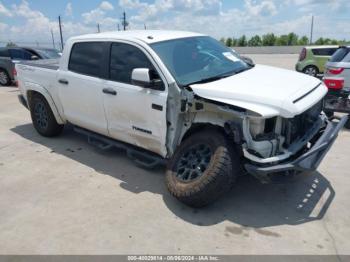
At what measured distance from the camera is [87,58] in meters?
4.82

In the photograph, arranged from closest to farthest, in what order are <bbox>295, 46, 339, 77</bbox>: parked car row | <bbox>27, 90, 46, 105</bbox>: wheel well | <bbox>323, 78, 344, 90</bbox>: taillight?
<bbox>27, 90, 46, 105</bbox>: wheel well, <bbox>323, 78, 344, 90</bbox>: taillight, <bbox>295, 46, 339, 77</bbox>: parked car row

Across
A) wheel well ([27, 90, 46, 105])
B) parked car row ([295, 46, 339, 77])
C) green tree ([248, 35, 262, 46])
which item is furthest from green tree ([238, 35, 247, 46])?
wheel well ([27, 90, 46, 105])

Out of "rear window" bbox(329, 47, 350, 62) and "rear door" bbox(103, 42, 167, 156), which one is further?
"rear window" bbox(329, 47, 350, 62)

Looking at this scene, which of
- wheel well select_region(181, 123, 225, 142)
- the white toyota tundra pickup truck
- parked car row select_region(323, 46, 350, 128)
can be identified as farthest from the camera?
parked car row select_region(323, 46, 350, 128)

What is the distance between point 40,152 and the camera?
5.53 meters

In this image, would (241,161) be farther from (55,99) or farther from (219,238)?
(55,99)

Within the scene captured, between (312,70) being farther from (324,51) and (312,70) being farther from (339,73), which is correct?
(339,73)

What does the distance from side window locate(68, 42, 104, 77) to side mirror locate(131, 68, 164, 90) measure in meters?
1.00

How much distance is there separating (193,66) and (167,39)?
0.55 m

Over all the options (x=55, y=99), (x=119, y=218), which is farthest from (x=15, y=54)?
(x=119, y=218)

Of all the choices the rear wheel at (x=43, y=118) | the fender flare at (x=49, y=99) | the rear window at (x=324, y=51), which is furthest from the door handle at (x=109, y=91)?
the rear window at (x=324, y=51)

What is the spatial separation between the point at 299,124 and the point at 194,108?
3.84 ft

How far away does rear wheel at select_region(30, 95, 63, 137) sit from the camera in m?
5.78

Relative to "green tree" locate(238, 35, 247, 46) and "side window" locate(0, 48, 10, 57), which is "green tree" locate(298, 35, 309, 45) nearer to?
"green tree" locate(238, 35, 247, 46)
